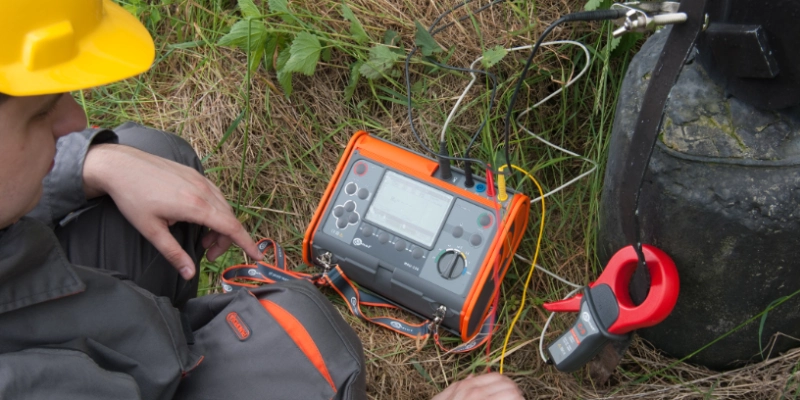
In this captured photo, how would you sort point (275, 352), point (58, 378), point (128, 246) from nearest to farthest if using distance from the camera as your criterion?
point (58, 378) < point (275, 352) < point (128, 246)

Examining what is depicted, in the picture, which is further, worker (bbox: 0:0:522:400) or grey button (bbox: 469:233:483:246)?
grey button (bbox: 469:233:483:246)

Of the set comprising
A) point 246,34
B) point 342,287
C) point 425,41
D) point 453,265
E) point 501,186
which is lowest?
point 342,287

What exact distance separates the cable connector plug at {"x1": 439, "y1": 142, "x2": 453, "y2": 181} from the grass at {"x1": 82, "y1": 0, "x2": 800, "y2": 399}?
16 cm

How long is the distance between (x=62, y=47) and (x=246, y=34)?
944mm

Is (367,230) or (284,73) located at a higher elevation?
(284,73)

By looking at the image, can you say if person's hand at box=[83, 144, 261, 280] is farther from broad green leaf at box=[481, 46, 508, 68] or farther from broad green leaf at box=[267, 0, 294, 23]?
broad green leaf at box=[481, 46, 508, 68]

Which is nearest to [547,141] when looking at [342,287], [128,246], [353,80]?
[353,80]

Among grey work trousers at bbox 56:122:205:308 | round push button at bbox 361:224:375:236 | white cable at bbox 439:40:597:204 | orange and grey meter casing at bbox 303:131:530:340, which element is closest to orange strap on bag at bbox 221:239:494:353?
orange and grey meter casing at bbox 303:131:530:340

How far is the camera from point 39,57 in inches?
38.0

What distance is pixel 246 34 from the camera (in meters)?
1.91

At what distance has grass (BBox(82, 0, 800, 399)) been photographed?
1.75 m

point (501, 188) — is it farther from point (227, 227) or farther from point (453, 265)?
point (227, 227)

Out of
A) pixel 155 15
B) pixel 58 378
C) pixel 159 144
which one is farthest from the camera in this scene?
pixel 155 15

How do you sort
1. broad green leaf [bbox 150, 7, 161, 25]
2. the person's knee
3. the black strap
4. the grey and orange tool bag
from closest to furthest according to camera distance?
the black strap
the grey and orange tool bag
the person's knee
broad green leaf [bbox 150, 7, 161, 25]
